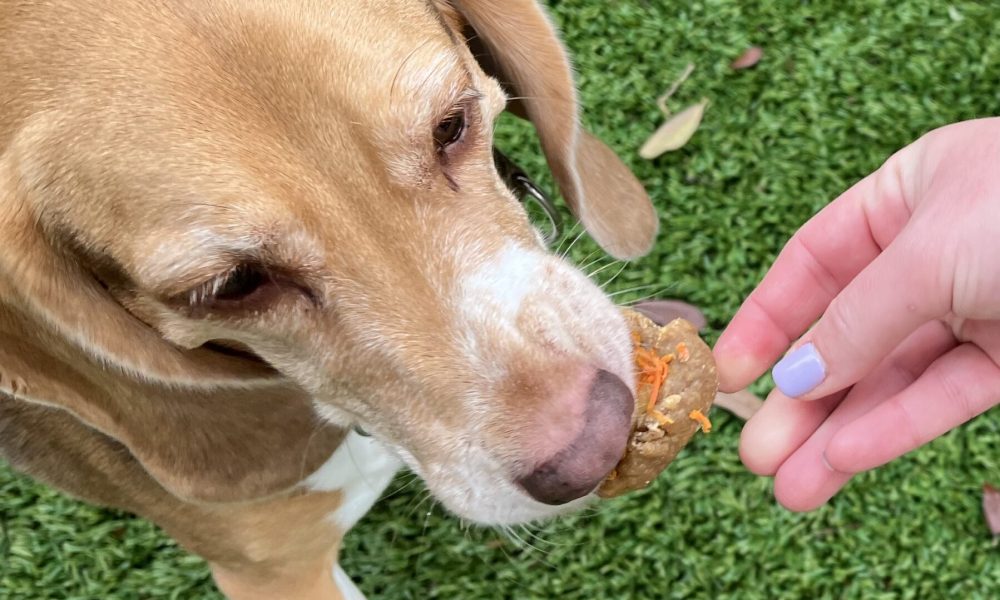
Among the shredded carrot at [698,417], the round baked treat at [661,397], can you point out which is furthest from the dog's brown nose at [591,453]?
the shredded carrot at [698,417]

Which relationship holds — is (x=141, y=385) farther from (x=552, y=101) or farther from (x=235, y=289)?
(x=552, y=101)

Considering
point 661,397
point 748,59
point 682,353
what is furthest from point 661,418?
point 748,59

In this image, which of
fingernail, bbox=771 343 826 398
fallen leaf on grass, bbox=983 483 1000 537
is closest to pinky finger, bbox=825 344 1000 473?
fingernail, bbox=771 343 826 398

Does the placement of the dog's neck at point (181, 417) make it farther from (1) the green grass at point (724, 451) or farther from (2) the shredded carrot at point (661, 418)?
(1) the green grass at point (724, 451)

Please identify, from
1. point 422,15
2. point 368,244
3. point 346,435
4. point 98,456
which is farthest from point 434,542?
point 422,15

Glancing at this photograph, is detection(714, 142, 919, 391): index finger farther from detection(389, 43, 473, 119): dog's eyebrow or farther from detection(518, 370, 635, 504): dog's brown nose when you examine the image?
detection(389, 43, 473, 119): dog's eyebrow

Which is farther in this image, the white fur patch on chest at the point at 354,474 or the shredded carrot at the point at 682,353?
the white fur patch on chest at the point at 354,474

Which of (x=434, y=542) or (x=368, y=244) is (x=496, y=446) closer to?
(x=368, y=244)

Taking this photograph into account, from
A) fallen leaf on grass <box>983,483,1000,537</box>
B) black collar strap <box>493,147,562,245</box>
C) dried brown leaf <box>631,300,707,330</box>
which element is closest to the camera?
black collar strap <box>493,147,562,245</box>
